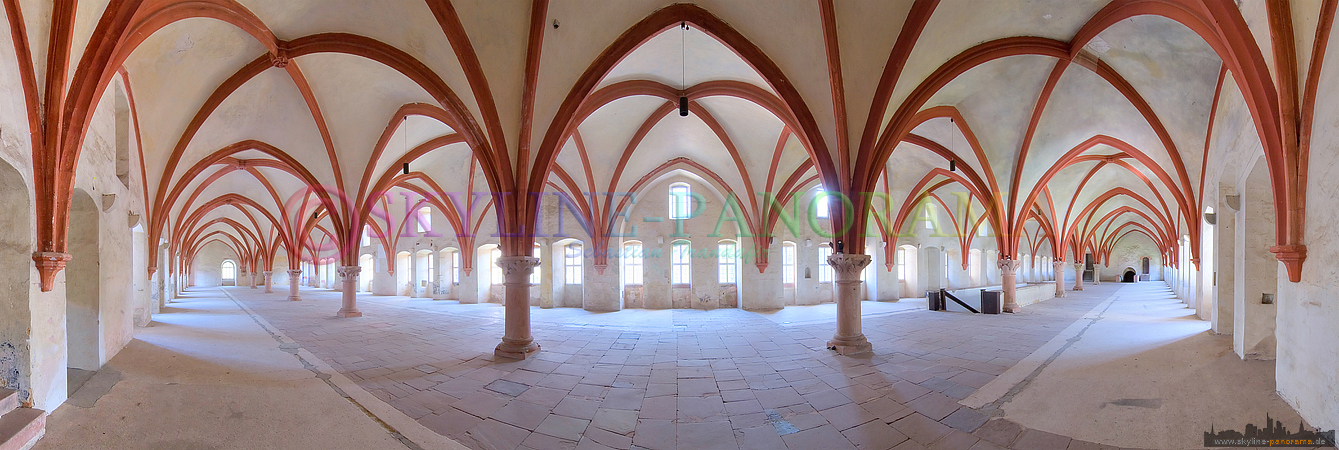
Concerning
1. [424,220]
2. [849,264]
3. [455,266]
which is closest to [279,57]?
[849,264]

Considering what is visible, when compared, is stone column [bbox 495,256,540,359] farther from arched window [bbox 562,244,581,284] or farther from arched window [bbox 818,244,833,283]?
arched window [bbox 818,244,833,283]

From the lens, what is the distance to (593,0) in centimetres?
743

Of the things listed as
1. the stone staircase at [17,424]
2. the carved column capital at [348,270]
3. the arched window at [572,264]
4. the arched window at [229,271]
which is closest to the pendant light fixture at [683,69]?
the stone staircase at [17,424]

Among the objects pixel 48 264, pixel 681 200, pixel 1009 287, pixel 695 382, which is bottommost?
pixel 695 382

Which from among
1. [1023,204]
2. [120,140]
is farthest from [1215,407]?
[120,140]

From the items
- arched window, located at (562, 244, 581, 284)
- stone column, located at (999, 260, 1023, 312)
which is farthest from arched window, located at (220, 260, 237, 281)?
stone column, located at (999, 260, 1023, 312)

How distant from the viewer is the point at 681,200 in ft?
59.6

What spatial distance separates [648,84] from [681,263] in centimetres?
897

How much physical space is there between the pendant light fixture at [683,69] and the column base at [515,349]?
4.72 m

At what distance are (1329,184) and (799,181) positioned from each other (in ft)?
A: 41.3

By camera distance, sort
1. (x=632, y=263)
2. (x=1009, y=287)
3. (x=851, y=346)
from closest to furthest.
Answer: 1. (x=851, y=346)
2. (x=1009, y=287)
3. (x=632, y=263)

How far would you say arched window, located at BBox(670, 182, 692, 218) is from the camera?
1809 centimetres

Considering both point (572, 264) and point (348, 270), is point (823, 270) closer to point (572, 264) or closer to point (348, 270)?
point (572, 264)

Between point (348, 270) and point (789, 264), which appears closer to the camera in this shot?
point (348, 270)
